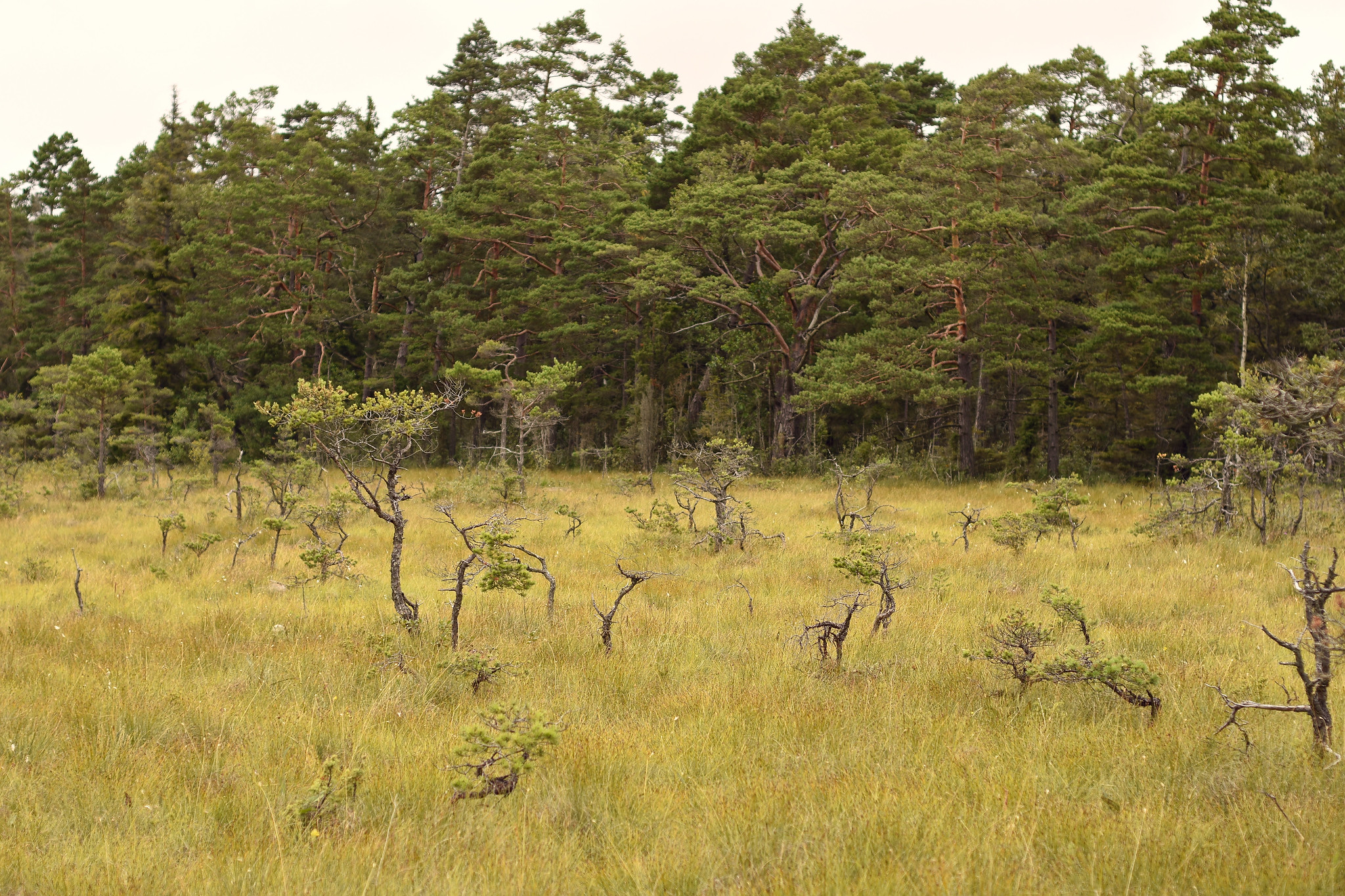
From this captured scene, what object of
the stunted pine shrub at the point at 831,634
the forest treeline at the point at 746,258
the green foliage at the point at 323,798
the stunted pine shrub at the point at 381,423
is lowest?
the green foliage at the point at 323,798

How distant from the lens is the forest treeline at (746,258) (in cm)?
2084

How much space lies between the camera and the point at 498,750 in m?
4.45

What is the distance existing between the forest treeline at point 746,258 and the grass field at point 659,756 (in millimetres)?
11980

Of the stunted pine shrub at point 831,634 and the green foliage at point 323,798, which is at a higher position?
the stunted pine shrub at point 831,634

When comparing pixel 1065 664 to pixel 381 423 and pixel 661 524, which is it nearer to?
pixel 381 423

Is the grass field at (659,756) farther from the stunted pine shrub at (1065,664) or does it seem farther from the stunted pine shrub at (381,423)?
the stunted pine shrub at (381,423)

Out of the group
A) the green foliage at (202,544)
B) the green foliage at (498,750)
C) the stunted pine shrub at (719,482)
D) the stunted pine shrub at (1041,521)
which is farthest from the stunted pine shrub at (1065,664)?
the green foliage at (202,544)

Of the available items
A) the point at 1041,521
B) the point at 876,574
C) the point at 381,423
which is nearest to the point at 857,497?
the point at 1041,521

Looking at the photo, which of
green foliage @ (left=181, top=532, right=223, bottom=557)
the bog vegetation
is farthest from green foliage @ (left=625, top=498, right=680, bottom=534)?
green foliage @ (left=181, top=532, right=223, bottom=557)

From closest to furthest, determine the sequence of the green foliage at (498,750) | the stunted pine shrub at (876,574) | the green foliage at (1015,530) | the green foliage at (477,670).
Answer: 1. the green foliage at (498,750)
2. the green foliage at (477,670)
3. the stunted pine shrub at (876,574)
4. the green foliage at (1015,530)

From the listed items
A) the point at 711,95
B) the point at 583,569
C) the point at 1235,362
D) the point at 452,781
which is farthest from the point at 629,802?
the point at 711,95

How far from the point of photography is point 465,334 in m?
30.2

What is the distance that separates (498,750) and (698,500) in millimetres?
11566

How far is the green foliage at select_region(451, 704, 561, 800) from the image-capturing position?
3.97 metres
